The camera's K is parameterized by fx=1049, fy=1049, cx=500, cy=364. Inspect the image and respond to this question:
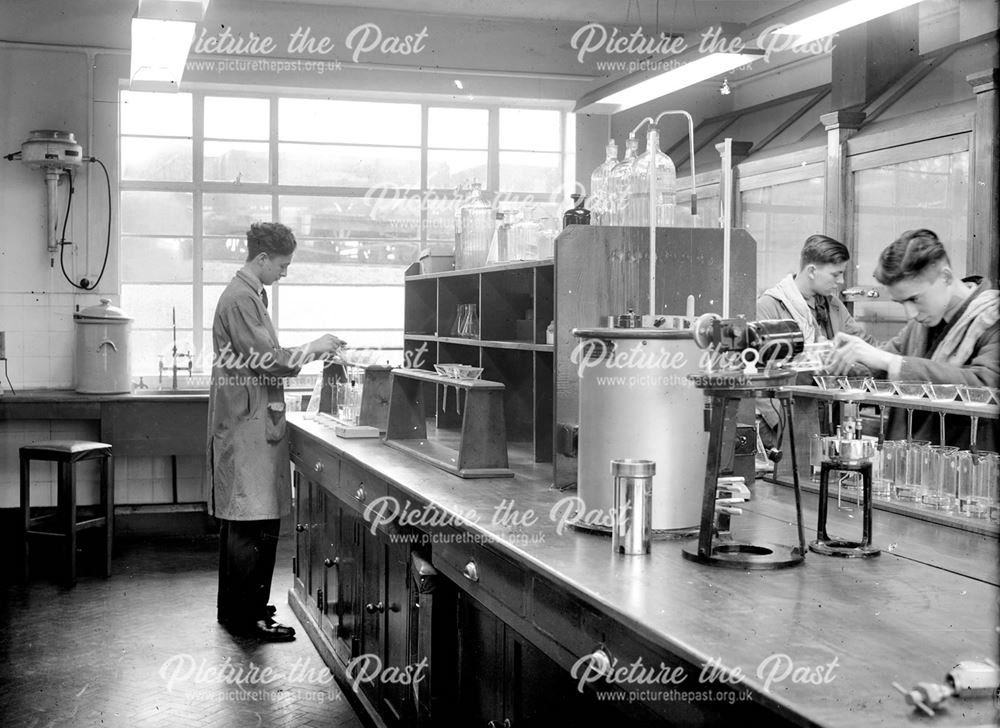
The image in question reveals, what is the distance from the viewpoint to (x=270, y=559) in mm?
5039

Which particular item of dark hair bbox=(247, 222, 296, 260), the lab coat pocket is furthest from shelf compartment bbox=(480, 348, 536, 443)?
dark hair bbox=(247, 222, 296, 260)

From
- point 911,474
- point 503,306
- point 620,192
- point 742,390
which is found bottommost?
point 911,474

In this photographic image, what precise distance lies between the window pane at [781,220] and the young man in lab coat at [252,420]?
329cm

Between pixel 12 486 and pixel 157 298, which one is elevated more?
pixel 157 298

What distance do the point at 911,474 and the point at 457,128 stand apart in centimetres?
623

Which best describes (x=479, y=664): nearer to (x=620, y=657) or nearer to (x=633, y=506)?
(x=633, y=506)

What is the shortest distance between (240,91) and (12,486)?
332 centimetres

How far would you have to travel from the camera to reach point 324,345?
4.89 m

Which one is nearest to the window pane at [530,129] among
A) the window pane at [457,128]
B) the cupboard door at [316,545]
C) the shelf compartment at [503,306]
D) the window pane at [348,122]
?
the window pane at [457,128]

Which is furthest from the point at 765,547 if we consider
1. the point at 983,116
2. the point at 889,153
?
the point at 889,153

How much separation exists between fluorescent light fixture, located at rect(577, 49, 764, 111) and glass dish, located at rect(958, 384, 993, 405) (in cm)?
263

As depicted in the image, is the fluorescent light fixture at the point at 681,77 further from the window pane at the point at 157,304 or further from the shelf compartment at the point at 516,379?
the window pane at the point at 157,304

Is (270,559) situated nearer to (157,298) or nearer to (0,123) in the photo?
(157,298)

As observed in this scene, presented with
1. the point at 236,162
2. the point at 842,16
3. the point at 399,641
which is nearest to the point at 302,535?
the point at 399,641
